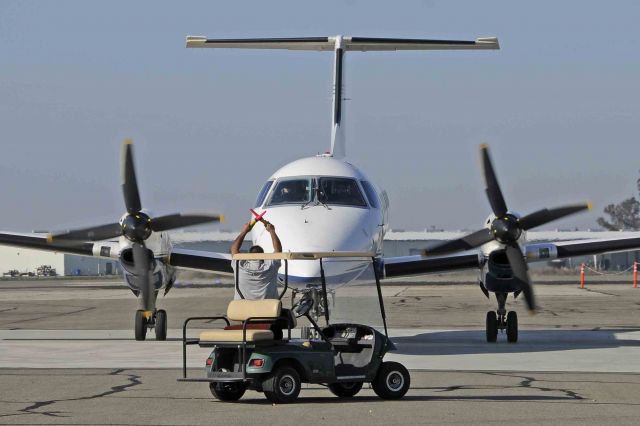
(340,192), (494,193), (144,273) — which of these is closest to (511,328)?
(494,193)

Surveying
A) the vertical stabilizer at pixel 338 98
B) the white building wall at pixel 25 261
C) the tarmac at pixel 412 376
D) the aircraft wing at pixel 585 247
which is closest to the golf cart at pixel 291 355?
the tarmac at pixel 412 376

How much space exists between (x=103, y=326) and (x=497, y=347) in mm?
10994

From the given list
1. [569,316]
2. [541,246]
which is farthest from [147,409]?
[569,316]

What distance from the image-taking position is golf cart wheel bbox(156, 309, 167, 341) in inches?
898

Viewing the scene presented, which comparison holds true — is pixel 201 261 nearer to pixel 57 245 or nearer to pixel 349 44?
pixel 57 245

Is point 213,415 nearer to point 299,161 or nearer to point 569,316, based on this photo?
point 299,161

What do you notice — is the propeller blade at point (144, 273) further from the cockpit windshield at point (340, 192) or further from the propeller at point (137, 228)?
the cockpit windshield at point (340, 192)

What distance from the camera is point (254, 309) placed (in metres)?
13.1

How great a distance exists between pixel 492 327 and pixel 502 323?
291mm

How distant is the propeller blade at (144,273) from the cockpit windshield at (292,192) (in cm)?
352

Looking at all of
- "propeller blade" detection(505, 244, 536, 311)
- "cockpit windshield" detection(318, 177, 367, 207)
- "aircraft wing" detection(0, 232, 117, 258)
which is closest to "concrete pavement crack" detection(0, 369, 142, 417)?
"cockpit windshield" detection(318, 177, 367, 207)

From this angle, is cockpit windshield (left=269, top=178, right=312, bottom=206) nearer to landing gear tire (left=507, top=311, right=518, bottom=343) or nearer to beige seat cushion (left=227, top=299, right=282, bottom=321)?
landing gear tire (left=507, top=311, right=518, bottom=343)

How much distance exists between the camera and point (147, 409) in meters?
11.9

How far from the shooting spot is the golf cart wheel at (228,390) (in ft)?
41.8
